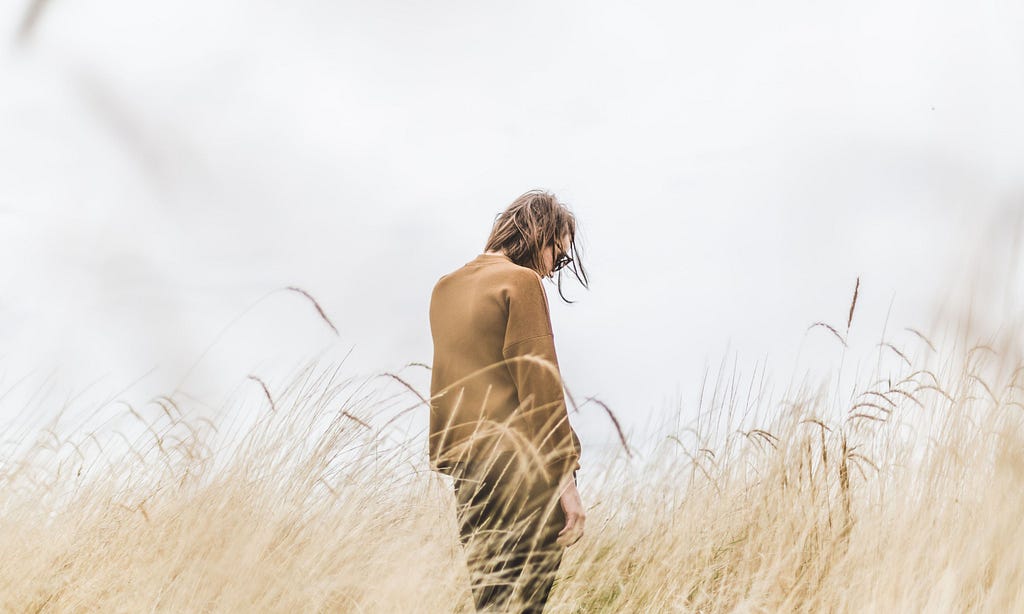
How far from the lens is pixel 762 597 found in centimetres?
221

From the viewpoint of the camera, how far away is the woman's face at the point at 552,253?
6.56 ft

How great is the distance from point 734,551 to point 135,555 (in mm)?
1636

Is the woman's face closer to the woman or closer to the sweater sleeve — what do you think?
the woman

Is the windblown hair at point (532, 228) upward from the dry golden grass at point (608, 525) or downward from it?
upward

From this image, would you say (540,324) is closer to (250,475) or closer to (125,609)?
(250,475)

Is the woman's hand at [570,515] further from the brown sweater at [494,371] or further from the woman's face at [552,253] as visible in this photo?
the woman's face at [552,253]

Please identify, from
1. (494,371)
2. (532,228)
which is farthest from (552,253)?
(494,371)

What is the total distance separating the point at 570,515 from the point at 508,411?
0.25 meters

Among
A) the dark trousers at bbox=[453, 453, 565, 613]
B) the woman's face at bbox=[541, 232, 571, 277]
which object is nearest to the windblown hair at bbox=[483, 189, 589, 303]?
the woman's face at bbox=[541, 232, 571, 277]

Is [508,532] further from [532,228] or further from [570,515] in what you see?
[532,228]

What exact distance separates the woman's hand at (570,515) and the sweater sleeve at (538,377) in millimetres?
45

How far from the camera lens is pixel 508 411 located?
72.4 inches

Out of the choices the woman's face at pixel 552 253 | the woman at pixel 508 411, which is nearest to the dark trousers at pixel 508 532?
the woman at pixel 508 411

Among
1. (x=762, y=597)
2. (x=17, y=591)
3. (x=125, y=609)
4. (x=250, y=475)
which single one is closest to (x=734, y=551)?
(x=762, y=597)
